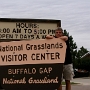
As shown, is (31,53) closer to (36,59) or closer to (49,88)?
(36,59)

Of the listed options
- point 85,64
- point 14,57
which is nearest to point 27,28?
point 14,57

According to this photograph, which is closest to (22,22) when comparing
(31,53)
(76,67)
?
(31,53)

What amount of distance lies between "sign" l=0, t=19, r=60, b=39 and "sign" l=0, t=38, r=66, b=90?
2121 millimetres

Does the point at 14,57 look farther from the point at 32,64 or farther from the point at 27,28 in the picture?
the point at 27,28

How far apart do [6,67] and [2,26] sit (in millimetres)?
2503

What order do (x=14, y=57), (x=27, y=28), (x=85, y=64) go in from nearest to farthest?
(x=14, y=57) → (x=27, y=28) → (x=85, y=64)

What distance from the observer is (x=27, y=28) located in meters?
8.34

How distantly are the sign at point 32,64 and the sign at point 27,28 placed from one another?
2121 millimetres

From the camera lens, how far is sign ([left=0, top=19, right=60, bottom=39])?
824 cm

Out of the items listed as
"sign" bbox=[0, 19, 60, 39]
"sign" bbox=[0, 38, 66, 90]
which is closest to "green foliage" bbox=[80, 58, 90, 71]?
"sign" bbox=[0, 19, 60, 39]

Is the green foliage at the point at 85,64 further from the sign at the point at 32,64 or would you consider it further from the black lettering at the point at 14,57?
the black lettering at the point at 14,57

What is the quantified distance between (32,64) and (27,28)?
242cm

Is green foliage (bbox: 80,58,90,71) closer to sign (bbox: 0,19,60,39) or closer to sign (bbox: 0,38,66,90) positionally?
sign (bbox: 0,19,60,39)

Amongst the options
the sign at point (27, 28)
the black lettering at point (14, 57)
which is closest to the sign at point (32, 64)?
the black lettering at point (14, 57)
